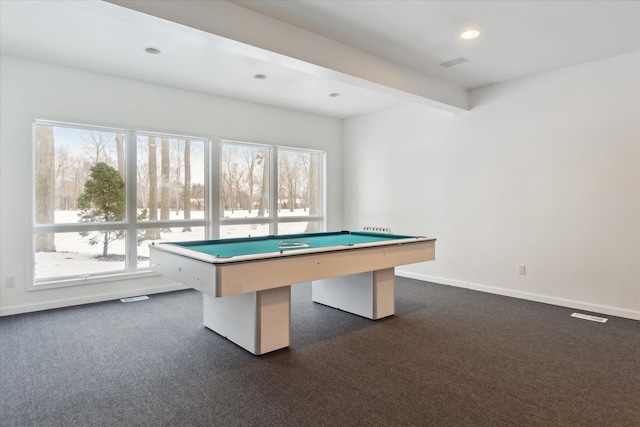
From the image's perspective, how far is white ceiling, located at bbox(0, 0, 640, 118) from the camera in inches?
111

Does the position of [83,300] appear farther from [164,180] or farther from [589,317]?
[589,317]

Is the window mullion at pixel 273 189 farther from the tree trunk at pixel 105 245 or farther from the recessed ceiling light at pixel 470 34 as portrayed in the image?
the recessed ceiling light at pixel 470 34

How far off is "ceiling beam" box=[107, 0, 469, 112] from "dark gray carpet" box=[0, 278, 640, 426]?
244cm

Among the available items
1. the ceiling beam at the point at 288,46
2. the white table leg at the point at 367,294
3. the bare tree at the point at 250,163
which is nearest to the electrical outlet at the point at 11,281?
the bare tree at the point at 250,163

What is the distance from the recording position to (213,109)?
518 cm

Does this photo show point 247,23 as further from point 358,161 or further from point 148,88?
point 358,161

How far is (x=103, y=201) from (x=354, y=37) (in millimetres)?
3504

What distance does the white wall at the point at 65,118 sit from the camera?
3814mm

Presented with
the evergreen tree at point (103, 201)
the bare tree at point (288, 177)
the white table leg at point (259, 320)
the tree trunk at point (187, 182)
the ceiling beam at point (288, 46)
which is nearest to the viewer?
the ceiling beam at point (288, 46)

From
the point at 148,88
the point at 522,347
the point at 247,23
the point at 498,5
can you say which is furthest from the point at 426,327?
the point at 148,88

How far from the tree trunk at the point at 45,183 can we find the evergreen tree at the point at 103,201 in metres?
0.29

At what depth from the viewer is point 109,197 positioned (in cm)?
449

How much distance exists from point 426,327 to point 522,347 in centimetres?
80

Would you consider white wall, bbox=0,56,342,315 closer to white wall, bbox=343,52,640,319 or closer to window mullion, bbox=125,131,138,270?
window mullion, bbox=125,131,138,270
